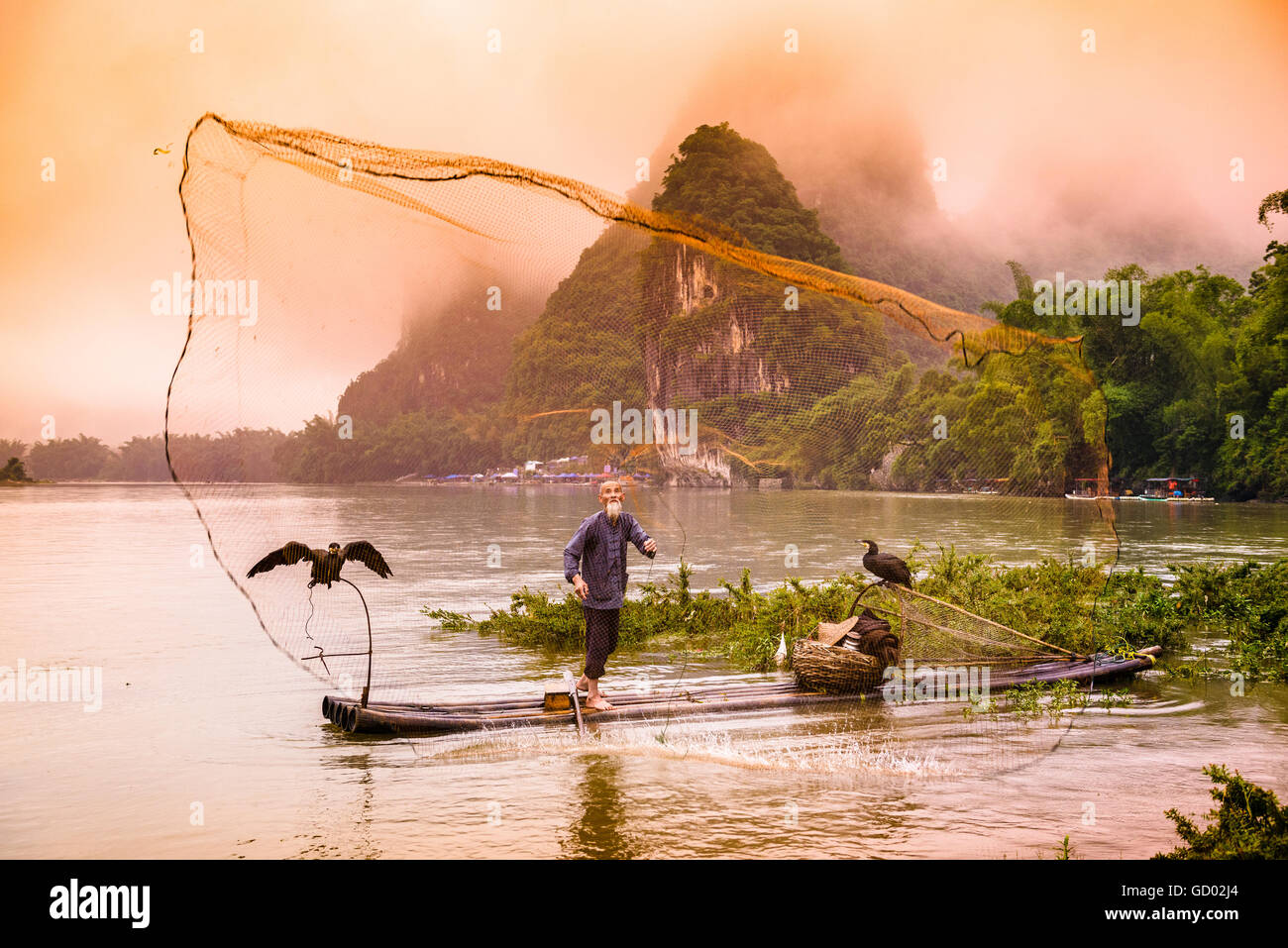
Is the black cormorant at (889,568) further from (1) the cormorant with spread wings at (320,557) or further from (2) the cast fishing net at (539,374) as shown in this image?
(1) the cormorant with spread wings at (320,557)

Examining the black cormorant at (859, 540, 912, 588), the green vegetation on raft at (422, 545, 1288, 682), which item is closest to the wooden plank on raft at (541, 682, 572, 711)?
the black cormorant at (859, 540, 912, 588)

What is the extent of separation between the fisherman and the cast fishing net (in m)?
0.95

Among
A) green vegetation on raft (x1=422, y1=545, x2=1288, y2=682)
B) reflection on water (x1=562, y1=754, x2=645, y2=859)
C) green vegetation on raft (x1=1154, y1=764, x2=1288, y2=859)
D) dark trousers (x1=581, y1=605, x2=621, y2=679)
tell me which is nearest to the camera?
green vegetation on raft (x1=1154, y1=764, x2=1288, y2=859)

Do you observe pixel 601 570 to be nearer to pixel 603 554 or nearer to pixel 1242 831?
pixel 603 554

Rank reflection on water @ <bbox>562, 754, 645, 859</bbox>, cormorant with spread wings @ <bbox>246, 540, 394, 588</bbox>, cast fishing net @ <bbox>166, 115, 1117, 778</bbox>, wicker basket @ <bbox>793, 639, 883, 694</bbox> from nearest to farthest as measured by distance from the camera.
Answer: reflection on water @ <bbox>562, 754, 645, 859</bbox> → cormorant with spread wings @ <bbox>246, 540, 394, 588</bbox> → cast fishing net @ <bbox>166, 115, 1117, 778</bbox> → wicker basket @ <bbox>793, 639, 883, 694</bbox>

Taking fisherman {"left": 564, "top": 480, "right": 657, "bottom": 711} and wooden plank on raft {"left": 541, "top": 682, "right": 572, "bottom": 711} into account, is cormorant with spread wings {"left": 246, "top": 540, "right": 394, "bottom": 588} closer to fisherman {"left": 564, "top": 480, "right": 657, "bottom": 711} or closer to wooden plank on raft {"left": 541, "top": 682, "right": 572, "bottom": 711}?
fisherman {"left": 564, "top": 480, "right": 657, "bottom": 711}

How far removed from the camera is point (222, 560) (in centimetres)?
732

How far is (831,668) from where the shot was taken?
8.21 m

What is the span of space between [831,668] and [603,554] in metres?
2.09

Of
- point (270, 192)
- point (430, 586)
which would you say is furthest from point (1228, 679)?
point (430, 586)

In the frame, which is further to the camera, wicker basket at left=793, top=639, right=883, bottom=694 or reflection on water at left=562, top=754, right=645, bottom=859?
wicker basket at left=793, top=639, right=883, bottom=694

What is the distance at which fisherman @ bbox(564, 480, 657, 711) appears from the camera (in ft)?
24.4

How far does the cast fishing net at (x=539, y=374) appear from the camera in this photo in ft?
23.8
